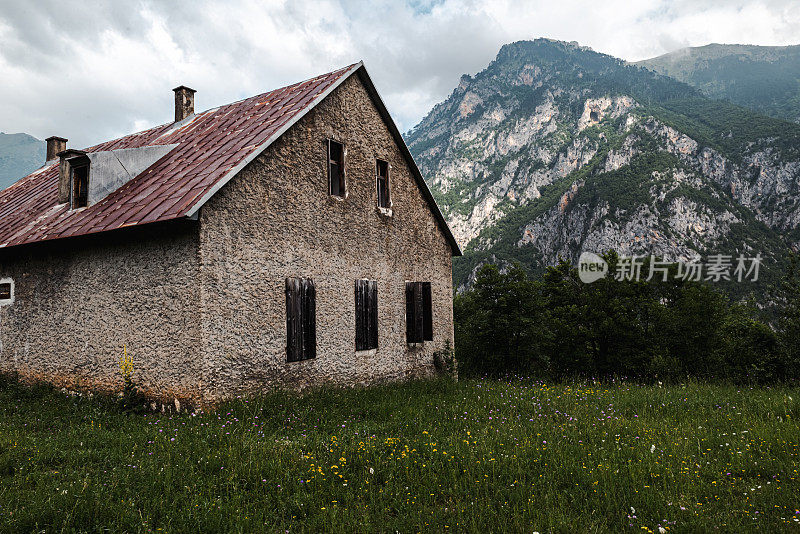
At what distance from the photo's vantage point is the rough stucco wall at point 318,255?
25.9 feet

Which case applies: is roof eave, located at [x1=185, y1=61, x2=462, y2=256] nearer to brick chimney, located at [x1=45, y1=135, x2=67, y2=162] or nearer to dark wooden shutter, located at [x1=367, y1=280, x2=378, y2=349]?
dark wooden shutter, located at [x1=367, y1=280, x2=378, y2=349]

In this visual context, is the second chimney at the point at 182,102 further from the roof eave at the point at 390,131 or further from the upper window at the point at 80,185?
the roof eave at the point at 390,131

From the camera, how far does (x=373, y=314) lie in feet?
35.2

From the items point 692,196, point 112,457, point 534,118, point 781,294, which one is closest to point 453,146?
point 534,118

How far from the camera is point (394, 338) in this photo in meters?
11.3

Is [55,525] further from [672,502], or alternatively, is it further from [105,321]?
[105,321]

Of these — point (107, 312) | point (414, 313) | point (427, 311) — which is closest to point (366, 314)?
point (414, 313)

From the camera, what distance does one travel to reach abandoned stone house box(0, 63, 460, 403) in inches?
307

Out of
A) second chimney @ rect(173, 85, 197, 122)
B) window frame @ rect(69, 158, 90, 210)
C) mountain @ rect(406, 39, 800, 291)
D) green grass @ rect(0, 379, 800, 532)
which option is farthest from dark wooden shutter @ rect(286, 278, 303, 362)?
mountain @ rect(406, 39, 800, 291)

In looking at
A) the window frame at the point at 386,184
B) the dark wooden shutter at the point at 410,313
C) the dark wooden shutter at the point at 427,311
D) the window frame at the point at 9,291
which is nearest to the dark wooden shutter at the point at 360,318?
the dark wooden shutter at the point at 410,313

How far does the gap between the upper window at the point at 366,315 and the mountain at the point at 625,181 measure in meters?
71.2

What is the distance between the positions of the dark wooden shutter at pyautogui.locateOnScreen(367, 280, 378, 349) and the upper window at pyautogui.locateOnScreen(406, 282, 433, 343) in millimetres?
1169

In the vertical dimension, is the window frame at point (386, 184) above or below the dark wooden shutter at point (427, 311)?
above

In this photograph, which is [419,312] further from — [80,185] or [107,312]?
[80,185]
